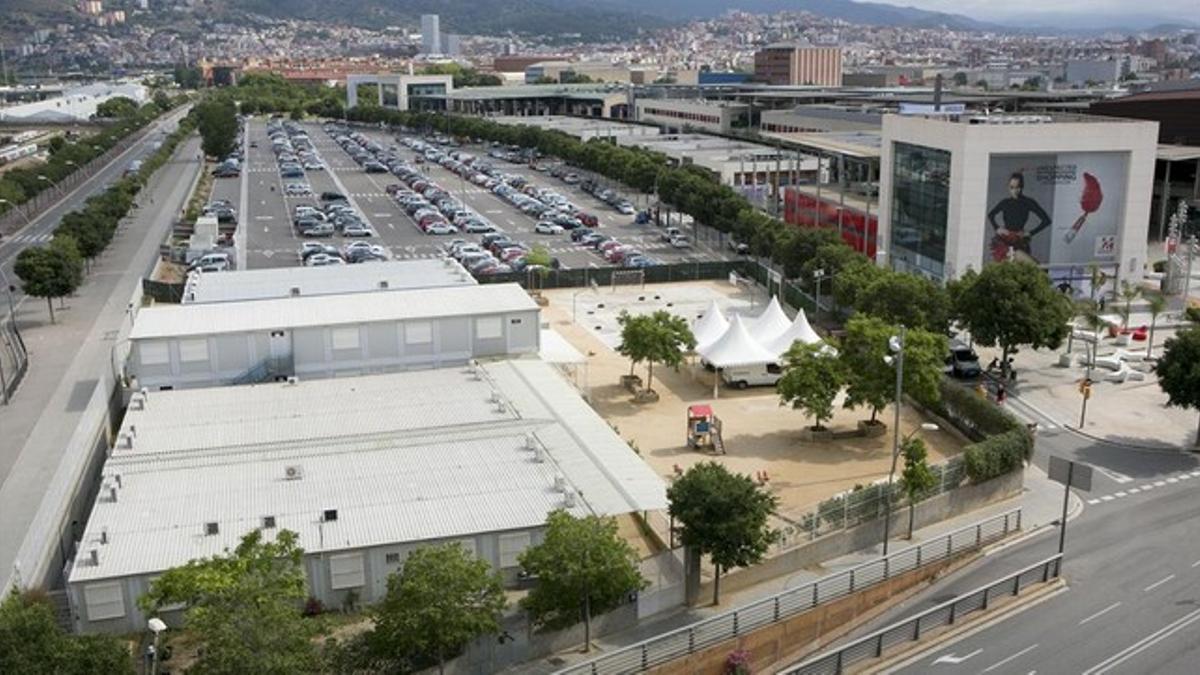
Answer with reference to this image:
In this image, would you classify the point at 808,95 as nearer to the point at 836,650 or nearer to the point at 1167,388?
the point at 1167,388

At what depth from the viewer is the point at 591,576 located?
849 inches

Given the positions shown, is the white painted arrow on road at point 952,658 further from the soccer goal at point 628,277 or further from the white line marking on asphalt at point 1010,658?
the soccer goal at point 628,277

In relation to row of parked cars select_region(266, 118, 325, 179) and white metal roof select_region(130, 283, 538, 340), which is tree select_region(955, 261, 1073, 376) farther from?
row of parked cars select_region(266, 118, 325, 179)

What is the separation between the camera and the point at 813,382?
33.8 m

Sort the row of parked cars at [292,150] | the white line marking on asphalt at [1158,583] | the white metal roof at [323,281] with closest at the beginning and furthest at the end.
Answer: the white line marking on asphalt at [1158,583], the white metal roof at [323,281], the row of parked cars at [292,150]

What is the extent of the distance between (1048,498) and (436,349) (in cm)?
2053

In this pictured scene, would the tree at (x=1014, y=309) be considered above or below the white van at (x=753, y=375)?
above

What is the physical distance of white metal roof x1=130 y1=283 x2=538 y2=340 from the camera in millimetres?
37469

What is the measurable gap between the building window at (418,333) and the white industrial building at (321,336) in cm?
4

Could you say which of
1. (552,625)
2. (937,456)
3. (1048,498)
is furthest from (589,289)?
(552,625)

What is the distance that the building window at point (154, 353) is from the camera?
3622cm

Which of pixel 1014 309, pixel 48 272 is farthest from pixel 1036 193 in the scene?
pixel 48 272

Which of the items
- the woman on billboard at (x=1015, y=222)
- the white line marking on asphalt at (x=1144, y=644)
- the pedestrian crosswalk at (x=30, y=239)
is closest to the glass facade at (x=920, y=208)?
the woman on billboard at (x=1015, y=222)

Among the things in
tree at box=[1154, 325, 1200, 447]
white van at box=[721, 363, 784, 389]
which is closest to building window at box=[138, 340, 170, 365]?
white van at box=[721, 363, 784, 389]
